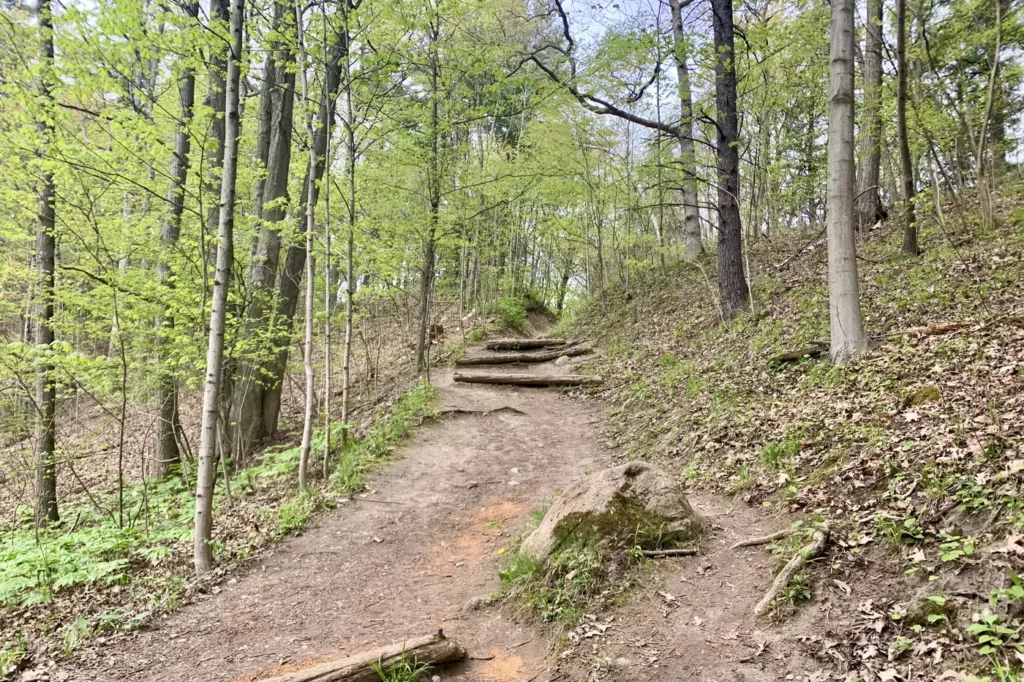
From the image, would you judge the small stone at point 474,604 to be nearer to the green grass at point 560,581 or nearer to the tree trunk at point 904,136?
the green grass at point 560,581

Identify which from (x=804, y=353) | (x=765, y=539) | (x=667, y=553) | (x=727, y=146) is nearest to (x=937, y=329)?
(x=804, y=353)

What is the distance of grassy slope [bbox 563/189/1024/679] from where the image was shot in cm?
286

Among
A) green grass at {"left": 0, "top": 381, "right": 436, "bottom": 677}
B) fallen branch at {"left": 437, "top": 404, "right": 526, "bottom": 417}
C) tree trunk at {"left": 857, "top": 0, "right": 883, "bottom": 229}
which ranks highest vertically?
tree trunk at {"left": 857, "top": 0, "right": 883, "bottom": 229}

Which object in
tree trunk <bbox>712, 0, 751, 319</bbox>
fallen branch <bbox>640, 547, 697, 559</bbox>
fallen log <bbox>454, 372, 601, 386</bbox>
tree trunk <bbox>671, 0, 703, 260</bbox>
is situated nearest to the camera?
fallen branch <bbox>640, 547, 697, 559</bbox>

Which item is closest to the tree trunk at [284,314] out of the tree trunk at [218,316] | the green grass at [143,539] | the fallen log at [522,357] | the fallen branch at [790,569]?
the green grass at [143,539]

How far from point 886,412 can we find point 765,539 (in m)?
1.68

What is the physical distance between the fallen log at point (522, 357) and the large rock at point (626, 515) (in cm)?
865

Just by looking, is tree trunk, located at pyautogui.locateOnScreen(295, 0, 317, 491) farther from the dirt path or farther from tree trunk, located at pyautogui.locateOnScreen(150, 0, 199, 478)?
tree trunk, located at pyautogui.locateOnScreen(150, 0, 199, 478)

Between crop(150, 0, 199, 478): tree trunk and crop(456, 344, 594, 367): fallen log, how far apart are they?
613cm

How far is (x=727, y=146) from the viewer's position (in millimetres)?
9008

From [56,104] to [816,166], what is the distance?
15.5 meters

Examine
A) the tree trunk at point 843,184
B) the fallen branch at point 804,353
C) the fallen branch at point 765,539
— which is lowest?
the fallen branch at point 765,539

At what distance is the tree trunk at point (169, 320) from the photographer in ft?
25.9

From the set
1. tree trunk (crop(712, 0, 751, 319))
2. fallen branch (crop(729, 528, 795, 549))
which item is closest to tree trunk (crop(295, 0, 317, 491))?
fallen branch (crop(729, 528, 795, 549))
